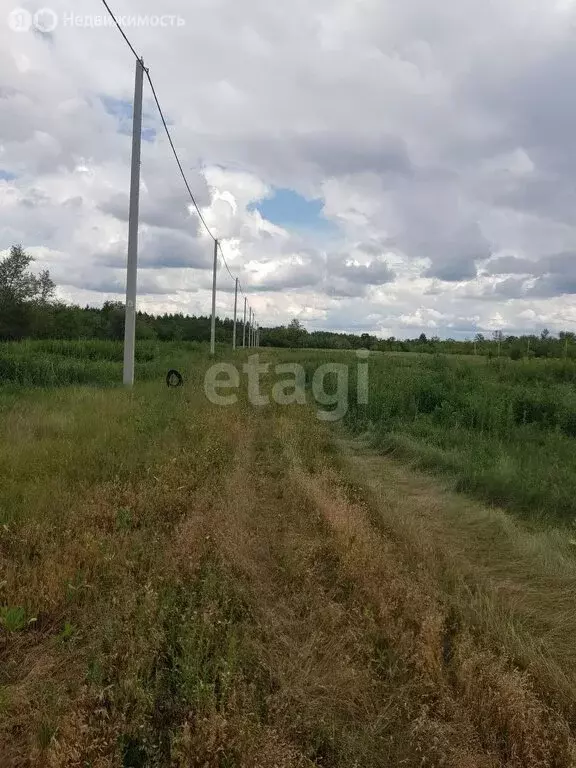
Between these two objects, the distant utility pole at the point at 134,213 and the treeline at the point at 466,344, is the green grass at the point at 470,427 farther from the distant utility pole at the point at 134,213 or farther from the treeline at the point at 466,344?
the treeline at the point at 466,344

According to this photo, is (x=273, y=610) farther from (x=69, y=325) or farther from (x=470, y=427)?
(x=69, y=325)

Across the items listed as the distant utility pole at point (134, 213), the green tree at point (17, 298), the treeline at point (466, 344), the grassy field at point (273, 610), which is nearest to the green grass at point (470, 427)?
the grassy field at point (273, 610)

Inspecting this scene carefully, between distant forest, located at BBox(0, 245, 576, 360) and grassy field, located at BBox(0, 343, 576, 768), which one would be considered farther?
distant forest, located at BBox(0, 245, 576, 360)

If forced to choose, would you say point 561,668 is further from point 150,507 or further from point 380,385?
point 380,385

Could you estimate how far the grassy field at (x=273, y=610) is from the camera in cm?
229

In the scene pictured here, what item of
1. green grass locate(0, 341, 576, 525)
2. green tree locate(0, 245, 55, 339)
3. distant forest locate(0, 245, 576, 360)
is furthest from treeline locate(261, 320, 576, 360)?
green tree locate(0, 245, 55, 339)

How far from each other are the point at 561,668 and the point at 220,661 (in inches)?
76.0

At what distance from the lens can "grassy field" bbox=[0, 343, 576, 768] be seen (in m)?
2.29

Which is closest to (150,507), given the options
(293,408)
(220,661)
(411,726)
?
(220,661)

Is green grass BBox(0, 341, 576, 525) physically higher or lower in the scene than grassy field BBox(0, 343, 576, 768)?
higher

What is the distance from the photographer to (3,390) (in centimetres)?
1164

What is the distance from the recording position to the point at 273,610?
3215 mm

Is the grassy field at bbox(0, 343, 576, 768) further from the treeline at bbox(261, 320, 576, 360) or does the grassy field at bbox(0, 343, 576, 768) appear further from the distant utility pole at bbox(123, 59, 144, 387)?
the treeline at bbox(261, 320, 576, 360)

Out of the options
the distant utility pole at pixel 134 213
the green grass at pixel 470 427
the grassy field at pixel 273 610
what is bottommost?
the grassy field at pixel 273 610
